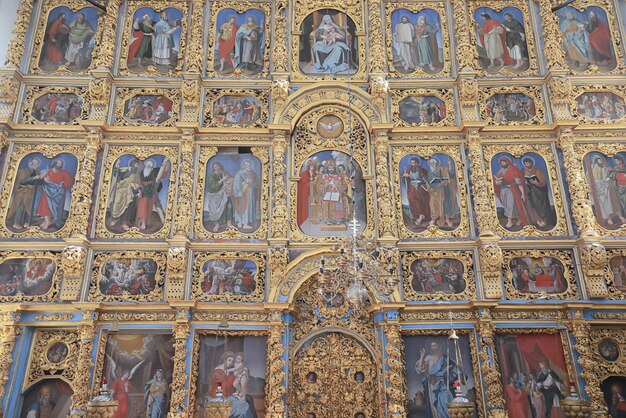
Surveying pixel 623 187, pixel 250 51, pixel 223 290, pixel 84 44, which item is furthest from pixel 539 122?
pixel 84 44

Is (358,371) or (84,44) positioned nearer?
(358,371)

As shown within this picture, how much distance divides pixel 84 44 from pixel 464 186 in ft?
33.3

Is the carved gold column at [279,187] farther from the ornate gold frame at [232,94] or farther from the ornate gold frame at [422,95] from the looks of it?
the ornate gold frame at [422,95]

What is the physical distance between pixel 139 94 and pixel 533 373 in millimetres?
10974

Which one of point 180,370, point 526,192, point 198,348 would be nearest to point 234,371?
point 198,348

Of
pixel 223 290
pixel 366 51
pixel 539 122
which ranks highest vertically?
pixel 366 51

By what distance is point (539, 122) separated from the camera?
507 inches

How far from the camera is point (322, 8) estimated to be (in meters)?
14.0

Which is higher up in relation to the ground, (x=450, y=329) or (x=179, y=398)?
(x=450, y=329)

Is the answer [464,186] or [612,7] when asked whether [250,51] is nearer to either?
[464,186]

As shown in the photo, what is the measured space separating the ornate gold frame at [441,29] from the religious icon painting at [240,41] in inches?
124

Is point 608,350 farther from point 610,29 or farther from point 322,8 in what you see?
point 322,8

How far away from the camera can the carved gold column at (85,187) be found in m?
11.7

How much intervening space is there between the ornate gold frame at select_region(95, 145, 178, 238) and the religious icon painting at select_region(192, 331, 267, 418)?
2.75 metres
